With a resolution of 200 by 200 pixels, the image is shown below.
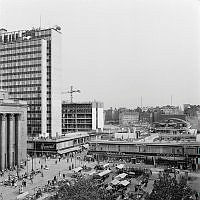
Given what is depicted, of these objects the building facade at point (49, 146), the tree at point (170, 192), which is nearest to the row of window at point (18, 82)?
the building facade at point (49, 146)

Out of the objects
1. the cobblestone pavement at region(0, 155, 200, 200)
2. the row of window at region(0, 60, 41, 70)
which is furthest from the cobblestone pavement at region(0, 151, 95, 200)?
the row of window at region(0, 60, 41, 70)

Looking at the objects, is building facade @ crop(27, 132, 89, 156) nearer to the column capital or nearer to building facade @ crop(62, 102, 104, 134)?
the column capital

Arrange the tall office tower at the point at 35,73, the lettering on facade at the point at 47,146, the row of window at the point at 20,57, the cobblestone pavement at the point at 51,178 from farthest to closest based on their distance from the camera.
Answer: the tall office tower at the point at 35,73 → the row of window at the point at 20,57 → the lettering on facade at the point at 47,146 → the cobblestone pavement at the point at 51,178

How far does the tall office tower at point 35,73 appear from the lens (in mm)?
66125

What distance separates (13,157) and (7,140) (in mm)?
2546

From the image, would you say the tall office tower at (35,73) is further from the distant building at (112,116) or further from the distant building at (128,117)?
the distant building at (112,116)

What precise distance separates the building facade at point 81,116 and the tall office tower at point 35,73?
1852 cm

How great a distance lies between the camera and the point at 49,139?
60.5m

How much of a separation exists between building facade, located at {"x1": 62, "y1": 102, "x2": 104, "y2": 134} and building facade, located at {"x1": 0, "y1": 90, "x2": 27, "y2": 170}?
3763 centimetres

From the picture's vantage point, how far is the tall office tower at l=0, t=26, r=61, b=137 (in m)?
66.1

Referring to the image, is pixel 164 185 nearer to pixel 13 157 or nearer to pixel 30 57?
pixel 13 157

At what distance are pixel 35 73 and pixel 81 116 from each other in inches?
996

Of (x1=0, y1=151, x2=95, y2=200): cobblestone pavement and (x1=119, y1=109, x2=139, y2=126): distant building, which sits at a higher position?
(x1=119, y1=109, x2=139, y2=126): distant building

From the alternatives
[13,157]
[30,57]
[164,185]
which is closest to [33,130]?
[30,57]
